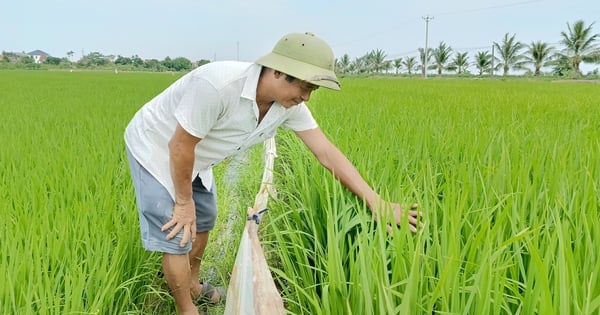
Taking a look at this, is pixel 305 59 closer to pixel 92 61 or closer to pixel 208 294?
pixel 208 294

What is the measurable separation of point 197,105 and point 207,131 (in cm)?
9

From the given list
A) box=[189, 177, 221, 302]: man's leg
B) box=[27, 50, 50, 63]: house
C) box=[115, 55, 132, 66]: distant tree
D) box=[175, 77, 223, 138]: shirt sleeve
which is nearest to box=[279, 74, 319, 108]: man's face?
box=[175, 77, 223, 138]: shirt sleeve

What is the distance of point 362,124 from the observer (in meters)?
3.29

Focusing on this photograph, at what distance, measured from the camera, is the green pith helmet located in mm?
1140

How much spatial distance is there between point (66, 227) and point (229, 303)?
594 millimetres

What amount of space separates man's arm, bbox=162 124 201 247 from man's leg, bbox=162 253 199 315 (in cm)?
8

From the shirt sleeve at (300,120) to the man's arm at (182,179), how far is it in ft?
1.27

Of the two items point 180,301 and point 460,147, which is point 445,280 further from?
point 460,147

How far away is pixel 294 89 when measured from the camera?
1.20m

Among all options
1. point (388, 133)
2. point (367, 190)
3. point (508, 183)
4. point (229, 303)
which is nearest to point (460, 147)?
point (388, 133)

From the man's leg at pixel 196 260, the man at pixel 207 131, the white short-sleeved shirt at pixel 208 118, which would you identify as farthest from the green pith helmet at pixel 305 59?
the man's leg at pixel 196 260

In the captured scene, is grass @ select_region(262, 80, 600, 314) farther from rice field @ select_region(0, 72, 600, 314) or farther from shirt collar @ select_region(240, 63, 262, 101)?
shirt collar @ select_region(240, 63, 262, 101)

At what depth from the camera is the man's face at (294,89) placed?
119 centimetres

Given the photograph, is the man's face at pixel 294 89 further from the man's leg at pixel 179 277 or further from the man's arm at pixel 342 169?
the man's leg at pixel 179 277
